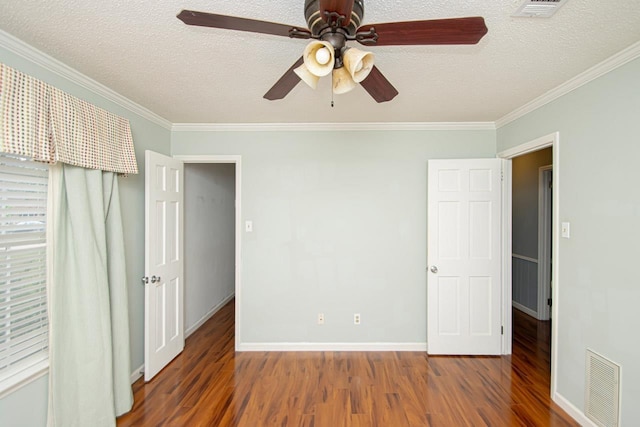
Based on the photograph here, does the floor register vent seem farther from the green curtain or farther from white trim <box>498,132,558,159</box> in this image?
the green curtain

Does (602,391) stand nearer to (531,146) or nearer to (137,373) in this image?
(531,146)

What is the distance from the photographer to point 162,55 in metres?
1.75

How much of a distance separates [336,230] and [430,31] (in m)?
2.22

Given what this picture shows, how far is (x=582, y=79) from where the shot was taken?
6.45 feet

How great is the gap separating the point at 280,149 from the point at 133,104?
138cm

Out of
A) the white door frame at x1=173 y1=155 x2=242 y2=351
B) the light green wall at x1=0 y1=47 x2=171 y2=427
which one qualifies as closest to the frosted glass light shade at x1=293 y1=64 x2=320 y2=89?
the light green wall at x1=0 y1=47 x2=171 y2=427

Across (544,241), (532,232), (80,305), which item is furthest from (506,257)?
(80,305)

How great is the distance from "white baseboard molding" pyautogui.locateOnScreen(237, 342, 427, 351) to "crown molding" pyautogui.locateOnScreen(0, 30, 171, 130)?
256 centimetres

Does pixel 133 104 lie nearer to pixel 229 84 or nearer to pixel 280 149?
pixel 229 84

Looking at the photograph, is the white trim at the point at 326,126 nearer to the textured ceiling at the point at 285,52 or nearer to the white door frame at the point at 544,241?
the textured ceiling at the point at 285,52

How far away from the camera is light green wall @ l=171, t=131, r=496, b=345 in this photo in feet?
10.0

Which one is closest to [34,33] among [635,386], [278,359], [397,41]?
[397,41]

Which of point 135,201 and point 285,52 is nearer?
point 285,52

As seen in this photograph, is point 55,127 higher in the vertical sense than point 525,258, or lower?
higher
